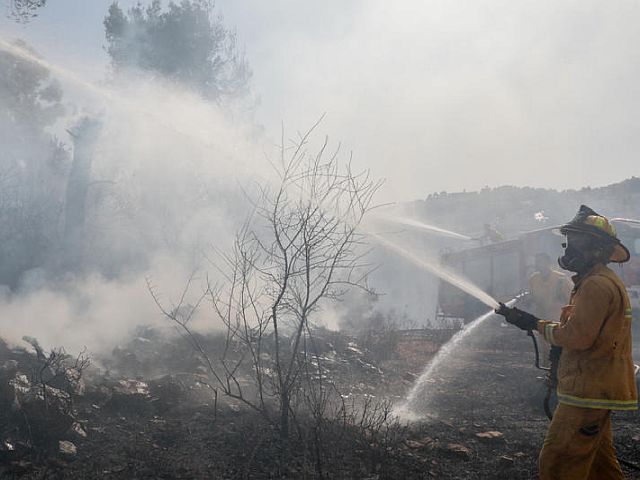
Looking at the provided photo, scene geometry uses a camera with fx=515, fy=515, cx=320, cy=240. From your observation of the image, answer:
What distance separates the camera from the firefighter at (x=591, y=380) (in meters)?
2.69

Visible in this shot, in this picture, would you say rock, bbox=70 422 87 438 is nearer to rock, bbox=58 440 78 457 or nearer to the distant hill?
rock, bbox=58 440 78 457

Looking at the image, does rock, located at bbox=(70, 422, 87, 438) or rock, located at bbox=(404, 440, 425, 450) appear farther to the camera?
rock, located at bbox=(404, 440, 425, 450)

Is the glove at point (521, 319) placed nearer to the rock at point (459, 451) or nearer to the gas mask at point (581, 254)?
the gas mask at point (581, 254)

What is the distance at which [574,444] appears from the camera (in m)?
2.69

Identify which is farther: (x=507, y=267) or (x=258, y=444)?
(x=507, y=267)

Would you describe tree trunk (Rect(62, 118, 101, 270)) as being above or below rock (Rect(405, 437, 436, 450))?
above

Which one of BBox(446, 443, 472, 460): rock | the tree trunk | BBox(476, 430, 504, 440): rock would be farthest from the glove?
the tree trunk

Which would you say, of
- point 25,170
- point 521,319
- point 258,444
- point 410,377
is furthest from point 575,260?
point 25,170

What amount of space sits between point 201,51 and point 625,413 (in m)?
16.8

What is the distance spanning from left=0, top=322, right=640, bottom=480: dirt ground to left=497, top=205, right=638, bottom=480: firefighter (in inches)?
55.8

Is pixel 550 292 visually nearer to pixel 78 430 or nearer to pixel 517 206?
pixel 78 430

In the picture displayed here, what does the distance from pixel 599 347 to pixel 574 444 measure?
53 centimetres

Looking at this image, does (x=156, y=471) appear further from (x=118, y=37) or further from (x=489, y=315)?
(x=118, y=37)

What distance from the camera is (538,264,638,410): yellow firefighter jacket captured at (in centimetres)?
271
